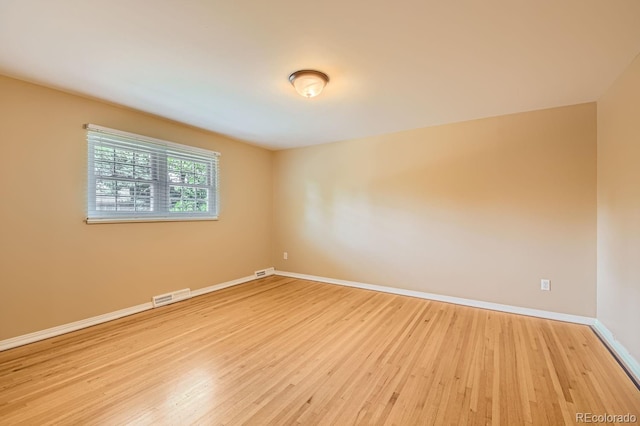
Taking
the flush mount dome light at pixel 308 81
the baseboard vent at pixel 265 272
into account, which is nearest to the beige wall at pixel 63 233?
the baseboard vent at pixel 265 272

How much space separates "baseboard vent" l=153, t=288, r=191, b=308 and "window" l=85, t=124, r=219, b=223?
983 millimetres

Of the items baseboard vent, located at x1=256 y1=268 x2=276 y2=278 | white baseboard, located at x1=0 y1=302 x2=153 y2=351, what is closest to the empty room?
white baseboard, located at x1=0 y1=302 x2=153 y2=351

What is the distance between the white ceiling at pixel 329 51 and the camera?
162 centimetres

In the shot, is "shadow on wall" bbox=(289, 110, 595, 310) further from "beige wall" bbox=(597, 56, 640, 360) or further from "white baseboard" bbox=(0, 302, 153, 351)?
"white baseboard" bbox=(0, 302, 153, 351)

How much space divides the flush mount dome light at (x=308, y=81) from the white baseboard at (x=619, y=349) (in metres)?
3.21

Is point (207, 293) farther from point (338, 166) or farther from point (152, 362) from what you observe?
point (338, 166)

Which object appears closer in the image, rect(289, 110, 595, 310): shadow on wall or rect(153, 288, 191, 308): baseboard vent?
rect(289, 110, 595, 310): shadow on wall

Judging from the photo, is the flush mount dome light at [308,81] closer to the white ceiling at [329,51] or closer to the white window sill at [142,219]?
the white ceiling at [329,51]

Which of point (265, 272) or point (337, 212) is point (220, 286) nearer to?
point (265, 272)

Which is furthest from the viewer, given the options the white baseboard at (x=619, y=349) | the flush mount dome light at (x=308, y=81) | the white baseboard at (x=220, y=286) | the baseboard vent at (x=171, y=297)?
the white baseboard at (x=220, y=286)

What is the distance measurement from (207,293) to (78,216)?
1.85 m

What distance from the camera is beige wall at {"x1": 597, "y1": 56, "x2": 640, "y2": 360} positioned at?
2.08 meters

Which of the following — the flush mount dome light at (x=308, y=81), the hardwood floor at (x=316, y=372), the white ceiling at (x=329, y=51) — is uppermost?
the white ceiling at (x=329, y=51)

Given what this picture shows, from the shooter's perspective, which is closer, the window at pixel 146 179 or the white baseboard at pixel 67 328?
the white baseboard at pixel 67 328
